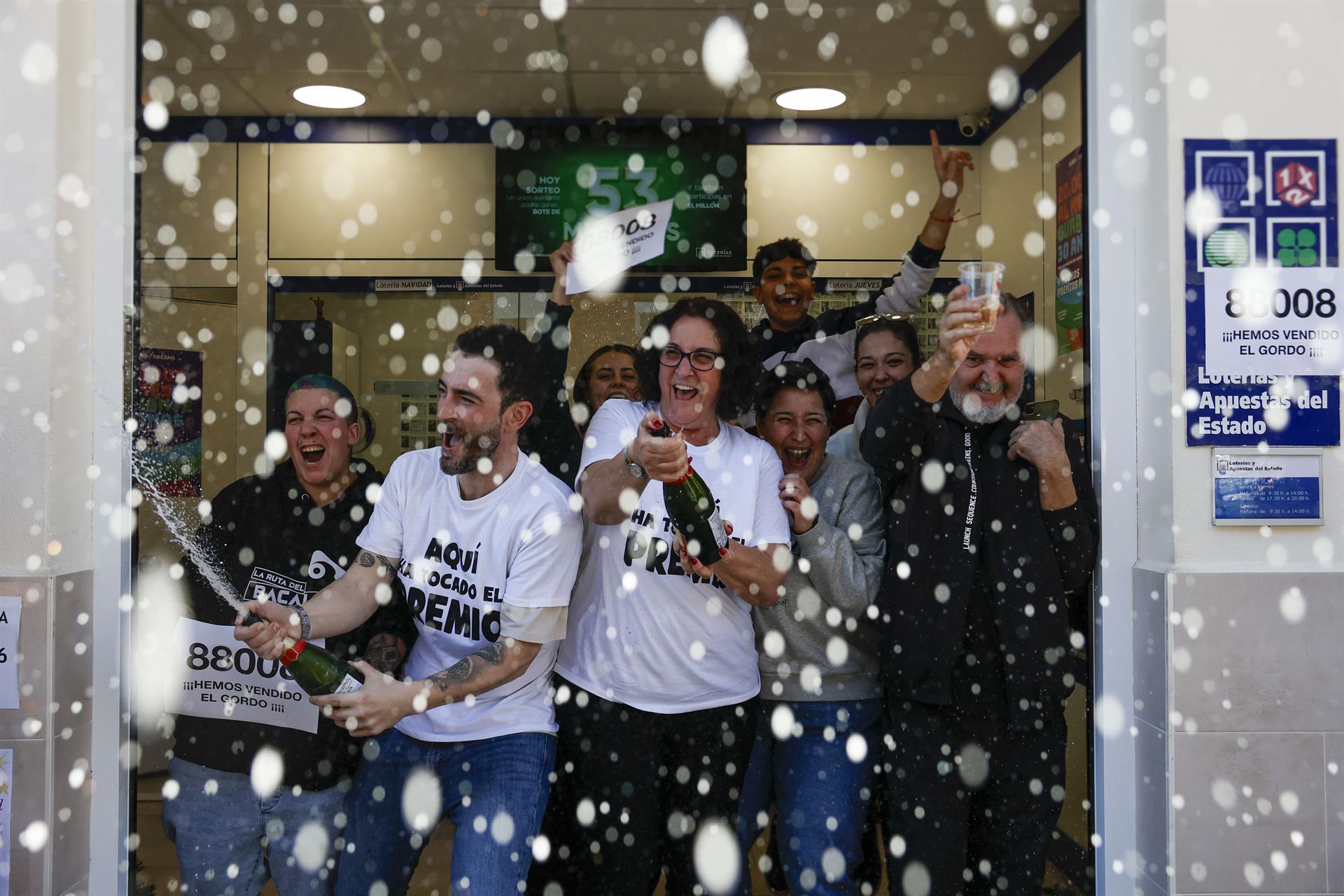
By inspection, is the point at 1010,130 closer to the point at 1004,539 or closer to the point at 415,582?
the point at 1004,539

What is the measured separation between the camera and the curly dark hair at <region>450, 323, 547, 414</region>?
2.47 m

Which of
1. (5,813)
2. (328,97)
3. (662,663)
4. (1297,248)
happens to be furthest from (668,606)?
(328,97)

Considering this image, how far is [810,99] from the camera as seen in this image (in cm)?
491

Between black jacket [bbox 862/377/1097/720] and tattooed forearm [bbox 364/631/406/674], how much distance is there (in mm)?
1175

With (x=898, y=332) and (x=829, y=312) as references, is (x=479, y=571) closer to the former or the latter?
(x=898, y=332)

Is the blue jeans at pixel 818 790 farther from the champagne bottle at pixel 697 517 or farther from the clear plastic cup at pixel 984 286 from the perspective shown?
the clear plastic cup at pixel 984 286

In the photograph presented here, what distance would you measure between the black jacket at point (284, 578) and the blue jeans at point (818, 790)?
950 millimetres

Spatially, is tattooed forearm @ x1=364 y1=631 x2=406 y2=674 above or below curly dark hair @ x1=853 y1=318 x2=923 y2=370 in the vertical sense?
below

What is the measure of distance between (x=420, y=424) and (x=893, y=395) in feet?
11.4

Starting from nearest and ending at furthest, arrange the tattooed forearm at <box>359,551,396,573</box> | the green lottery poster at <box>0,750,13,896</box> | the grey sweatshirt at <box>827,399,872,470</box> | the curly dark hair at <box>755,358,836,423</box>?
the green lottery poster at <box>0,750,13,896</box>, the tattooed forearm at <box>359,551,396,573</box>, the curly dark hair at <box>755,358,836,423</box>, the grey sweatshirt at <box>827,399,872,470</box>

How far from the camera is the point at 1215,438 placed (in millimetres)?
2213

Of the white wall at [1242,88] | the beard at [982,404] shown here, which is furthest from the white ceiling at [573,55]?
the beard at [982,404]

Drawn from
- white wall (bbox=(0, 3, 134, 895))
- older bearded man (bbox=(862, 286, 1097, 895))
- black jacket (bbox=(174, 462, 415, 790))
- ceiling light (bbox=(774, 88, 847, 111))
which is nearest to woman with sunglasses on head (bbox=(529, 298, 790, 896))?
older bearded man (bbox=(862, 286, 1097, 895))

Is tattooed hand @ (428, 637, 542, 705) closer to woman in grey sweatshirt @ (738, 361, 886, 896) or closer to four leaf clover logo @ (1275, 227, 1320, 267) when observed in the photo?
woman in grey sweatshirt @ (738, 361, 886, 896)
